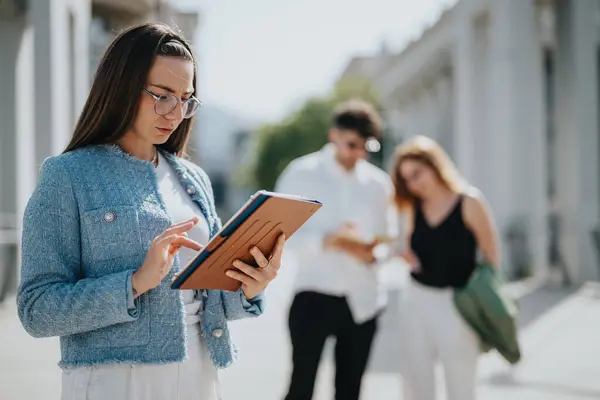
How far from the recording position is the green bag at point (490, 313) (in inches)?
174

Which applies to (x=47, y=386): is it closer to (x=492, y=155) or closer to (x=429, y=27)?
(x=492, y=155)

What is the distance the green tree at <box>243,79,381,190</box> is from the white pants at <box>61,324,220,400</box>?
46676 millimetres

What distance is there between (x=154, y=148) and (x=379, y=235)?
2.37m

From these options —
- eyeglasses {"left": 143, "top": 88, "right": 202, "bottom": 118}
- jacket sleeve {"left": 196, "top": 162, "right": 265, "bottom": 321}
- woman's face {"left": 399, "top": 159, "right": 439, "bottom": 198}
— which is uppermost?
eyeglasses {"left": 143, "top": 88, "right": 202, "bottom": 118}

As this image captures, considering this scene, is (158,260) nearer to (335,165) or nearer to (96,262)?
(96,262)

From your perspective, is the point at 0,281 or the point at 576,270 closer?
the point at 0,281

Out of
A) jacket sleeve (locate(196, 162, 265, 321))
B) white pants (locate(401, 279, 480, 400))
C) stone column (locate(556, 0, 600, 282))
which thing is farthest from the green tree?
jacket sleeve (locate(196, 162, 265, 321))

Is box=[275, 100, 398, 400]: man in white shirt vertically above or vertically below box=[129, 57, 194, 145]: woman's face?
below

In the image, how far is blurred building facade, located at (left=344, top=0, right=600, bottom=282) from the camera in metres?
Result: 14.8

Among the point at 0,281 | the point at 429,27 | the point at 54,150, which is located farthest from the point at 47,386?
the point at 429,27

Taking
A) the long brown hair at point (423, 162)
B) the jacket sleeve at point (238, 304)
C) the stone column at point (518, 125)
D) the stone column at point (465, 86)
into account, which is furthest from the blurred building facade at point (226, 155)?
the jacket sleeve at point (238, 304)

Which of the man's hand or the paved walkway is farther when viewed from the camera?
the paved walkway

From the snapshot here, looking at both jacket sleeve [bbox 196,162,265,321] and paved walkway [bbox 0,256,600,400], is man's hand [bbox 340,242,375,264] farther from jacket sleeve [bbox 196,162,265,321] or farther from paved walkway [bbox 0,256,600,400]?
jacket sleeve [bbox 196,162,265,321]

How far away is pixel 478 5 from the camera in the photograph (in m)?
17.5
